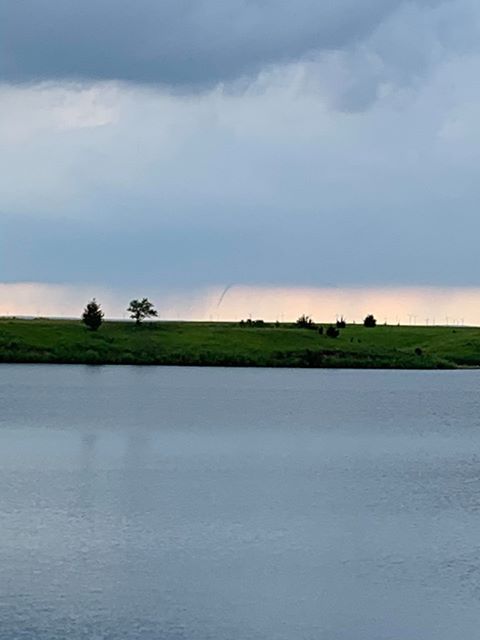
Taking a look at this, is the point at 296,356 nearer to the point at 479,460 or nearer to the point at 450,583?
the point at 479,460

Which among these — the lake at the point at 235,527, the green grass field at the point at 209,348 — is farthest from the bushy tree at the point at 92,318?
the lake at the point at 235,527

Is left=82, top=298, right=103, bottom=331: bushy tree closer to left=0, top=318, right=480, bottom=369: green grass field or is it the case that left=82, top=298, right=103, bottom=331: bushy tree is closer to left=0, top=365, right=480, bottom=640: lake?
left=0, top=318, right=480, bottom=369: green grass field

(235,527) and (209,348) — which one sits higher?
(209,348)

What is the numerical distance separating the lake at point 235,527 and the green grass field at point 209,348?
61530mm

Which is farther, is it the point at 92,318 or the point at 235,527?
the point at 92,318

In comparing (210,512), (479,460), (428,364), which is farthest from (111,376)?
(210,512)

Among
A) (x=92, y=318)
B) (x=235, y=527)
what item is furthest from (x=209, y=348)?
(x=235, y=527)

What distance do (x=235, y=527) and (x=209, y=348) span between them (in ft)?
374

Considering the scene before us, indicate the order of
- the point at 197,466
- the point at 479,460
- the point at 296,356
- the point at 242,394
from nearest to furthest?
1. the point at 197,466
2. the point at 479,460
3. the point at 242,394
4. the point at 296,356

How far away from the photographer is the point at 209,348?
157125mm

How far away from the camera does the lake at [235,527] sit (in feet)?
104

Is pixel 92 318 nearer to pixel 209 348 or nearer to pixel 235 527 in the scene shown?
pixel 209 348

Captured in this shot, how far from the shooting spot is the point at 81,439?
72688mm

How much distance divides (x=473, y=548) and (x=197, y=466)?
73.3 feet
